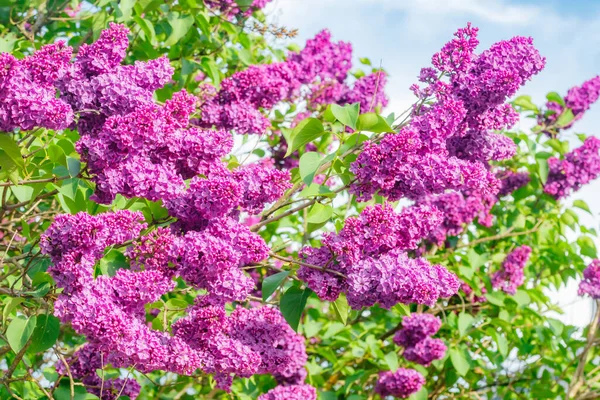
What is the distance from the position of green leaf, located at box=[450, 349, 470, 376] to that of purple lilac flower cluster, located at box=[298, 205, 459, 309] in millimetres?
2441

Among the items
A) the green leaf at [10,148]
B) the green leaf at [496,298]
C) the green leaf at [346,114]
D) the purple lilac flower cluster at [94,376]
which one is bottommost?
the purple lilac flower cluster at [94,376]

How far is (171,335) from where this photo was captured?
2.66m

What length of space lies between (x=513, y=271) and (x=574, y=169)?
2.61 feet

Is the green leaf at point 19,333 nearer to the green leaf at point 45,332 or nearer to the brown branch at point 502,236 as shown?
the green leaf at point 45,332

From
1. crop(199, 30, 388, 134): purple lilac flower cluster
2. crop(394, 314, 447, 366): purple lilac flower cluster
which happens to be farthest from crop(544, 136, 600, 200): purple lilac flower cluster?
crop(394, 314, 447, 366): purple lilac flower cluster

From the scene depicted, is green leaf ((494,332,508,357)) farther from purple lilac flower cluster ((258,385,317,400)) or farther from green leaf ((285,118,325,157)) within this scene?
green leaf ((285,118,325,157))

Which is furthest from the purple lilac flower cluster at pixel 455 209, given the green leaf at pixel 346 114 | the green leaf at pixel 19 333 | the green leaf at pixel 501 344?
the green leaf at pixel 19 333

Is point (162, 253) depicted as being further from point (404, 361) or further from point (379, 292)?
point (404, 361)

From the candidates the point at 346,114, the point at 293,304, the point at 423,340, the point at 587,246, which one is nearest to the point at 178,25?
the point at 346,114

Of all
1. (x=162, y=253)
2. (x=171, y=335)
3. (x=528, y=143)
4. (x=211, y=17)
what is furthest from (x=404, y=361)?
(x=162, y=253)

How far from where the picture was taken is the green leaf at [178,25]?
411 cm

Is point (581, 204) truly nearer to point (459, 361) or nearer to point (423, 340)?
point (459, 361)

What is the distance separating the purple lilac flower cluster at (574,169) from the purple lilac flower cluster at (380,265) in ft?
9.89

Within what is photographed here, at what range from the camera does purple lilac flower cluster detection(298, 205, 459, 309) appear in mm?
2352
